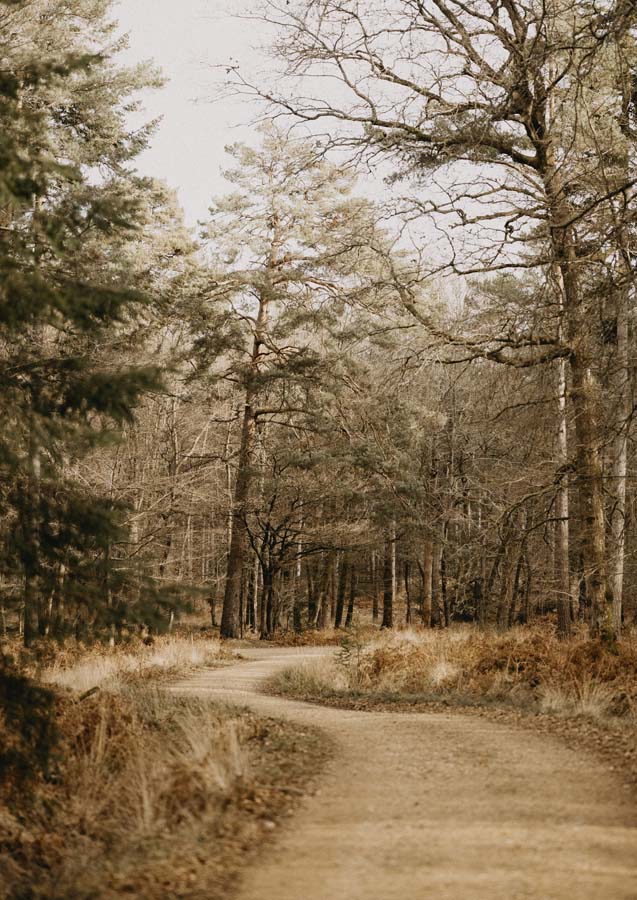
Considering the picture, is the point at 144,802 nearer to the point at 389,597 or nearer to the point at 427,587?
the point at 427,587

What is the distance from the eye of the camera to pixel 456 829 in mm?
4551

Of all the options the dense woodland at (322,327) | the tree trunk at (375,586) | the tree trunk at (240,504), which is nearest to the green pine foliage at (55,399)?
the dense woodland at (322,327)

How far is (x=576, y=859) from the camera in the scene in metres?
4.11

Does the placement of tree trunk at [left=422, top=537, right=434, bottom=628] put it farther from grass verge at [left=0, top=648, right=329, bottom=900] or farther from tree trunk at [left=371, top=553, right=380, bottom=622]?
grass verge at [left=0, top=648, right=329, bottom=900]

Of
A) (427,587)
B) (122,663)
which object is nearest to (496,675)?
(122,663)

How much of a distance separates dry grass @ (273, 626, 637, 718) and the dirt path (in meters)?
2.14

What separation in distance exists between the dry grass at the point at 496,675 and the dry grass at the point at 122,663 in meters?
2.53

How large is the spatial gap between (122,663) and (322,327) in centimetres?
1070

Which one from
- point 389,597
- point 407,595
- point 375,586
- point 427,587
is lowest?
point 407,595

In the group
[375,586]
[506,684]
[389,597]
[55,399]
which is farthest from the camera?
[375,586]

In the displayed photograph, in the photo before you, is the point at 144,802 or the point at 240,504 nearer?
the point at 144,802

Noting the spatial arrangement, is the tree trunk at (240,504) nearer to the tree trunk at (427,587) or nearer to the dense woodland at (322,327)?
the dense woodland at (322,327)

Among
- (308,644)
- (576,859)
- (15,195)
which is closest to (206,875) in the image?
(576,859)

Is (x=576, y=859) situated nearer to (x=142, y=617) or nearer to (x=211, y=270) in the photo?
(x=142, y=617)
